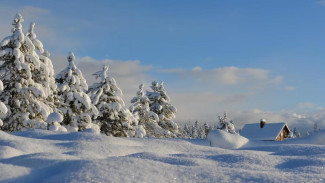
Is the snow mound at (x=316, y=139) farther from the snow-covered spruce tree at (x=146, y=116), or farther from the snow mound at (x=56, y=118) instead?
the snow-covered spruce tree at (x=146, y=116)

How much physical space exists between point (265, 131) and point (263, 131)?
267 millimetres

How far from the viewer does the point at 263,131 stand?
147 feet

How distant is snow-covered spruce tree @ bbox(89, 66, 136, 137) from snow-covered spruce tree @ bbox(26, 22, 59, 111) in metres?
4.13

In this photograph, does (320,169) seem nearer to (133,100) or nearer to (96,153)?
(96,153)

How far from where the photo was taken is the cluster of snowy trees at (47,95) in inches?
830

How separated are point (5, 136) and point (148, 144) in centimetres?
284

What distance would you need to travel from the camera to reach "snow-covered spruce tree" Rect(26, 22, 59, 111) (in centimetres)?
2244

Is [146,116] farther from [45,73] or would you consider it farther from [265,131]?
[265,131]

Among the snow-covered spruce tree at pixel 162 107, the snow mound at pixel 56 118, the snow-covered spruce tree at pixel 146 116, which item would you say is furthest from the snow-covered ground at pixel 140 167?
the snow-covered spruce tree at pixel 162 107

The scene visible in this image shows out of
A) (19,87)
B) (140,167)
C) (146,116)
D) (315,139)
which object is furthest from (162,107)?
(140,167)

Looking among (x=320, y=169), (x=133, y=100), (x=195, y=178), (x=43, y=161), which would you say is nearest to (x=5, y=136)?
→ (x=43, y=161)

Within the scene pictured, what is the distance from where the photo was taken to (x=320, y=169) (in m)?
4.39

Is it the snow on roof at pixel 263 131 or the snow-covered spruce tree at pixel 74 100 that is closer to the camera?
the snow-covered spruce tree at pixel 74 100

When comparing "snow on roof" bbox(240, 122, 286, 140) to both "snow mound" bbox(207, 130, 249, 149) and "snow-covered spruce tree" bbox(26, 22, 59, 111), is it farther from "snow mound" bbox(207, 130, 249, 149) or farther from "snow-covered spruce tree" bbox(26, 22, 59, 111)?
"snow mound" bbox(207, 130, 249, 149)
